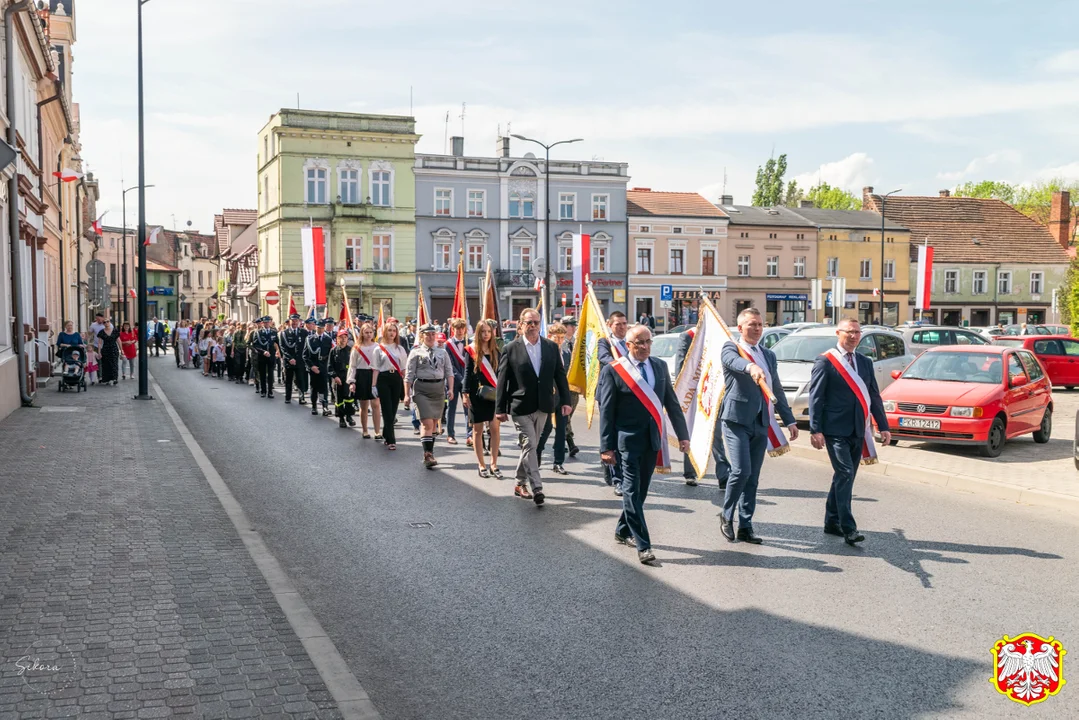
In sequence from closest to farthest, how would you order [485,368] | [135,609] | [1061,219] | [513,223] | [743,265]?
1. [135,609]
2. [485,368]
3. [513,223]
4. [743,265]
5. [1061,219]

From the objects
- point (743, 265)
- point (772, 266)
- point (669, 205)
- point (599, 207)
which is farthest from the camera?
point (772, 266)

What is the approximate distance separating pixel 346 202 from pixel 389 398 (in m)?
44.8

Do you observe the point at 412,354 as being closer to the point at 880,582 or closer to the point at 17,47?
the point at 880,582

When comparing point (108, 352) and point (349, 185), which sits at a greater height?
point (349, 185)

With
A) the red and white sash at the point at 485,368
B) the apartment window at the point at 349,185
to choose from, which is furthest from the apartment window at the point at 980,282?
the red and white sash at the point at 485,368

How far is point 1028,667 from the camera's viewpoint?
5445 millimetres

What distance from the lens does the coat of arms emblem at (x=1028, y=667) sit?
16.8ft

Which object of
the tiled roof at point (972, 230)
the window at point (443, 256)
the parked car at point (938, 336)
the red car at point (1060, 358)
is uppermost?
the tiled roof at point (972, 230)

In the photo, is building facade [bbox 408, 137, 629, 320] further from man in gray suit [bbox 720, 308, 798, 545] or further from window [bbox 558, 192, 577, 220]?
man in gray suit [bbox 720, 308, 798, 545]

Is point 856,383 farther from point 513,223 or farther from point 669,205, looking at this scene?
point 669,205

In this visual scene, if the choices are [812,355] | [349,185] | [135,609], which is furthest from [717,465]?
[349,185]

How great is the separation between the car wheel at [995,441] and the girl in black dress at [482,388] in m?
6.71

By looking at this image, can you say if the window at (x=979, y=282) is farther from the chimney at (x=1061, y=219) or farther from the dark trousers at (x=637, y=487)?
the dark trousers at (x=637, y=487)

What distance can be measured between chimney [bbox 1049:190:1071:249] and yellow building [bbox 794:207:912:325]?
1356cm
